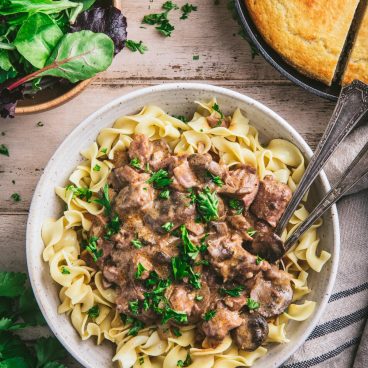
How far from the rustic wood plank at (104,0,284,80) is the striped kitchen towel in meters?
1.33

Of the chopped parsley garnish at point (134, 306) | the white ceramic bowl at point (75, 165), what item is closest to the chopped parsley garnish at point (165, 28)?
the white ceramic bowl at point (75, 165)

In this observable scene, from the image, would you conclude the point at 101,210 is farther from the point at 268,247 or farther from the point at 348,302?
the point at 348,302

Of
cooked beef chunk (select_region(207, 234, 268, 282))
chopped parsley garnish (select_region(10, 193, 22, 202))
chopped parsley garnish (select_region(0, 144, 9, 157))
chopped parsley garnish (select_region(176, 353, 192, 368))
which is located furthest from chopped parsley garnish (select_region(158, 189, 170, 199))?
chopped parsley garnish (select_region(0, 144, 9, 157))

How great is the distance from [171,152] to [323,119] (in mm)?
1372

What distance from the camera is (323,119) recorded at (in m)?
5.23

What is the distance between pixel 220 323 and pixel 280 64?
82.5 inches

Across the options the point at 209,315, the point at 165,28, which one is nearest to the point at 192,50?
the point at 165,28

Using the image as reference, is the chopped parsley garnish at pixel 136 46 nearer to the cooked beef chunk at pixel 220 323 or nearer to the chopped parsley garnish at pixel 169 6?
the chopped parsley garnish at pixel 169 6

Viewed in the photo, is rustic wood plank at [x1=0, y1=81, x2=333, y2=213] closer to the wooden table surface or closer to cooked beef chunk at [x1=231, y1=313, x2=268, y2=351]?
the wooden table surface

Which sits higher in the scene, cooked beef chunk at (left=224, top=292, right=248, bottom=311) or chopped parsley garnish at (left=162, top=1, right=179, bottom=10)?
chopped parsley garnish at (left=162, top=1, right=179, bottom=10)

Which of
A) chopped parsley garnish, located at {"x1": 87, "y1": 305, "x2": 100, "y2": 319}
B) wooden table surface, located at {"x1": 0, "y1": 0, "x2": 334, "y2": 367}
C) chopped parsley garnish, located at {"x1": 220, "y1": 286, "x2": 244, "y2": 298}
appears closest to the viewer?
chopped parsley garnish, located at {"x1": 220, "y1": 286, "x2": 244, "y2": 298}

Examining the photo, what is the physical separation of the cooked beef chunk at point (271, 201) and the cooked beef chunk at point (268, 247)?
5.6 inches

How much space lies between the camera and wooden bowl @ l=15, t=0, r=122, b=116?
15.4ft

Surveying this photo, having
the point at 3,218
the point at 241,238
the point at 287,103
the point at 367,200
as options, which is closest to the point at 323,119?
the point at 287,103
